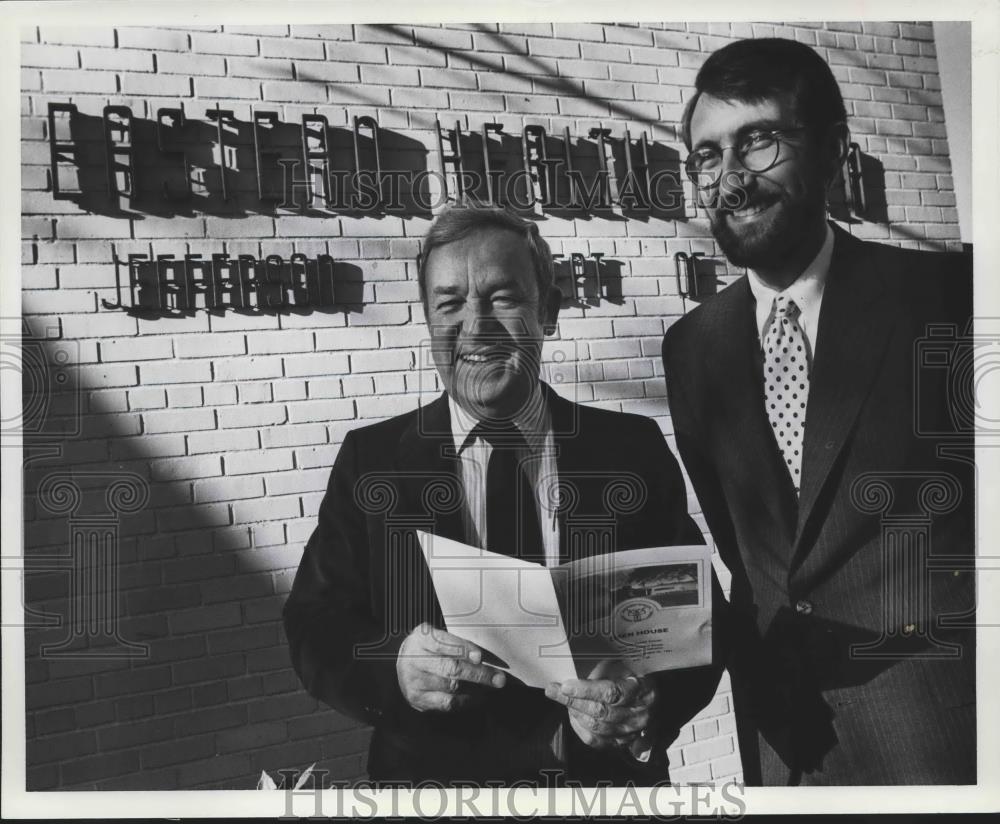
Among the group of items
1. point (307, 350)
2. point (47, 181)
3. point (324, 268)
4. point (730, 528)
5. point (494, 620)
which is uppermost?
point (47, 181)

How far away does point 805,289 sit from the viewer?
2.78 metres

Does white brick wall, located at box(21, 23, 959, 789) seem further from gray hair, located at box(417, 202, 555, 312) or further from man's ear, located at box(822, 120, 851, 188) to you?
man's ear, located at box(822, 120, 851, 188)

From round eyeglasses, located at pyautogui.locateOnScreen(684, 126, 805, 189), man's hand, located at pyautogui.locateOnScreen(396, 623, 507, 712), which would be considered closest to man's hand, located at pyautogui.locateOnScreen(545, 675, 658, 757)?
man's hand, located at pyautogui.locateOnScreen(396, 623, 507, 712)

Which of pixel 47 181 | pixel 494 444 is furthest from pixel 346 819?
pixel 47 181

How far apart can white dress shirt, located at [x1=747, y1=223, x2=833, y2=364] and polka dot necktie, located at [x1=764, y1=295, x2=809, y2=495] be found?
14mm

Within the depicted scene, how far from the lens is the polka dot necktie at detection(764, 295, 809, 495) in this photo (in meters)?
2.75

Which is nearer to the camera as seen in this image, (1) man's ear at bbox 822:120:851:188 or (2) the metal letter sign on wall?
(2) the metal letter sign on wall

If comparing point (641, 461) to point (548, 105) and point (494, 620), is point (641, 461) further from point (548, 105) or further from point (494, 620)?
point (548, 105)

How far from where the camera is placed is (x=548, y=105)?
2.81 m

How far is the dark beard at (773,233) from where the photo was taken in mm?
2771

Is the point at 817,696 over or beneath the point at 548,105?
beneath

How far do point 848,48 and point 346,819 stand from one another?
2755mm

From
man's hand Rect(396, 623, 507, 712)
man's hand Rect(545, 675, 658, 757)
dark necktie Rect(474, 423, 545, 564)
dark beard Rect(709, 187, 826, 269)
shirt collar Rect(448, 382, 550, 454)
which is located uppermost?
dark beard Rect(709, 187, 826, 269)

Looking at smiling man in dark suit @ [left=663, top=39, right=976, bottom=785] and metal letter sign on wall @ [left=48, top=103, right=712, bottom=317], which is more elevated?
metal letter sign on wall @ [left=48, top=103, right=712, bottom=317]
